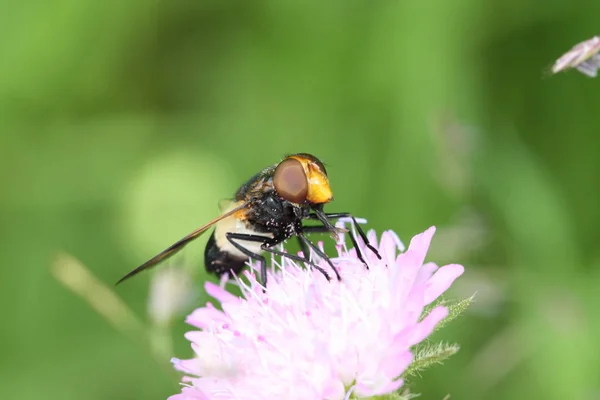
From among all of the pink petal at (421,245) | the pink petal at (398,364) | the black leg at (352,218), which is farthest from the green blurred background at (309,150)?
the pink petal at (398,364)

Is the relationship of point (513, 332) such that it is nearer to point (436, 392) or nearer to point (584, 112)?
point (436, 392)

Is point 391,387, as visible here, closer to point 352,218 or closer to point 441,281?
point 441,281

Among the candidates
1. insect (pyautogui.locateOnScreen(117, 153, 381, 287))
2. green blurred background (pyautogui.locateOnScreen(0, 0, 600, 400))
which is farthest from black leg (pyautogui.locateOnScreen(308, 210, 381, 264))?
green blurred background (pyautogui.locateOnScreen(0, 0, 600, 400))

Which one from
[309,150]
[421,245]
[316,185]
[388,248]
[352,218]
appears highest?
[309,150]

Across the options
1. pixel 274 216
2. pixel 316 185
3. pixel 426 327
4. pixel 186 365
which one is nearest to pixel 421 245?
pixel 426 327

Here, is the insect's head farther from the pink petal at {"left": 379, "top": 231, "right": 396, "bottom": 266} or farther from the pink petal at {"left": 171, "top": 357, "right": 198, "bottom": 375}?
the pink petal at {"left": 171, "top": 357, "right": 198, "bottom": 375}
